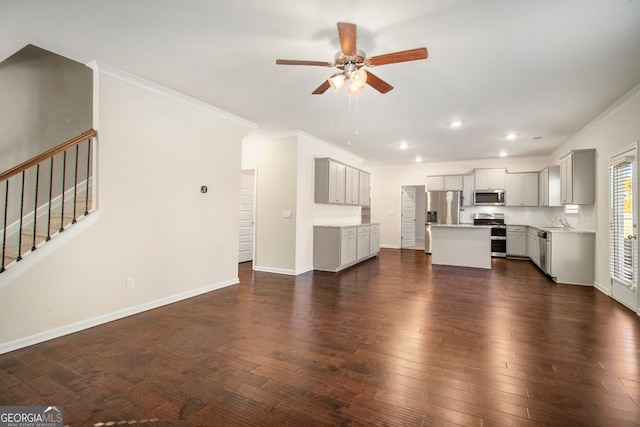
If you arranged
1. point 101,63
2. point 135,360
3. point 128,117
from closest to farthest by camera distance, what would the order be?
1. point 135,360
2. point 101,63
3. point 128,117

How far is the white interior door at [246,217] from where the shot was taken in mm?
6922

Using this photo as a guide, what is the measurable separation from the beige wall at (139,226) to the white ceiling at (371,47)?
412 mm

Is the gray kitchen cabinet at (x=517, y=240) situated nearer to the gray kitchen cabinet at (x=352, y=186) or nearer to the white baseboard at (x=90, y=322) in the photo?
the gray kitchen cabinet at (x=352, y=186)

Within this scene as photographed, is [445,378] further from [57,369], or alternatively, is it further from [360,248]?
[360,248]

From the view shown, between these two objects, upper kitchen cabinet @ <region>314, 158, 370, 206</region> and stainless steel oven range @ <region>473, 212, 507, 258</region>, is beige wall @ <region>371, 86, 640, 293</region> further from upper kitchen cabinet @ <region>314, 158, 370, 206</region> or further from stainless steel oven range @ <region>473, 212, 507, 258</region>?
upper kitchen cabinet @ <region>314, 158, 370, 206</region>

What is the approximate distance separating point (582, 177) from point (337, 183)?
4.29 metres

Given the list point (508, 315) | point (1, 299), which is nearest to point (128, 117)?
point (1, 299)

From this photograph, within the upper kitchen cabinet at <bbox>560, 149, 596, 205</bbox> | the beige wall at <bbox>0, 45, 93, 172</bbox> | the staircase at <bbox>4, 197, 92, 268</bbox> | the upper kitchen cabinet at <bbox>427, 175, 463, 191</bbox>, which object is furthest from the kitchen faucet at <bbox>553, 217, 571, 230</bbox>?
the beige wall at <bbox>0, 45, 93, 172</bbox>

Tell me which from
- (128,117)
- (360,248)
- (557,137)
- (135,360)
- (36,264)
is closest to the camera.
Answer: (135,360)

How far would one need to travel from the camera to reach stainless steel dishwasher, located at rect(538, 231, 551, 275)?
5.49m

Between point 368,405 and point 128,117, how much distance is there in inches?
146

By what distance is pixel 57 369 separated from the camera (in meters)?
2.30

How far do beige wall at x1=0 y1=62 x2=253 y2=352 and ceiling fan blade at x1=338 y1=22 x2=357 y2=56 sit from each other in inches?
101

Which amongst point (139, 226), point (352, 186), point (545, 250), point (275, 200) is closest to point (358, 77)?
point (139, 226)
